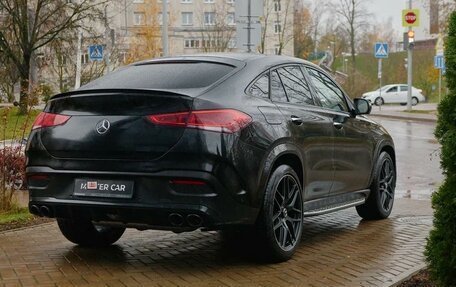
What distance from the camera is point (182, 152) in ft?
16.6

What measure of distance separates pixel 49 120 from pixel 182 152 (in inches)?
48.7

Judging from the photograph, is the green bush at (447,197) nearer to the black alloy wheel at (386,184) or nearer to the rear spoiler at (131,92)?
the rear spoiler at (131,92)

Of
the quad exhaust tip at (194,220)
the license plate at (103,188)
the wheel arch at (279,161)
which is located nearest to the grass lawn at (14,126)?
the license plate at (103,188)

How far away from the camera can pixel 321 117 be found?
260 inches

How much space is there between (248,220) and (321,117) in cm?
168

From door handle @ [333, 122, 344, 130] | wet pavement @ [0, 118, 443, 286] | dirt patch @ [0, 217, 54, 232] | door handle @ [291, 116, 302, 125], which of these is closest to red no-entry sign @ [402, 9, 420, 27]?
wet pavement @ [0, 118, 443, 286]

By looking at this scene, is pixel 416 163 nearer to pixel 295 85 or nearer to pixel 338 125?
pixel 338 125

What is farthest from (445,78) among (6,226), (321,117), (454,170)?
(6,226)

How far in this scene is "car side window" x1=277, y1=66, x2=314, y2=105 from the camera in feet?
20.7

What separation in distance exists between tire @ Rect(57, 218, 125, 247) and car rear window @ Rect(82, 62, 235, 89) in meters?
1.24

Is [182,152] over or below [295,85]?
below

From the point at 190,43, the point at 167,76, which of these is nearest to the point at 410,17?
the point at 167,76

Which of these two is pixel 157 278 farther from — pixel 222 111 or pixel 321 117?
pixel 321 117

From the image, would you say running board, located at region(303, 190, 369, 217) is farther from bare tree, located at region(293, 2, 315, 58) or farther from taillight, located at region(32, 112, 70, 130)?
bare tree, located at region(293, 2, 315, 58)
